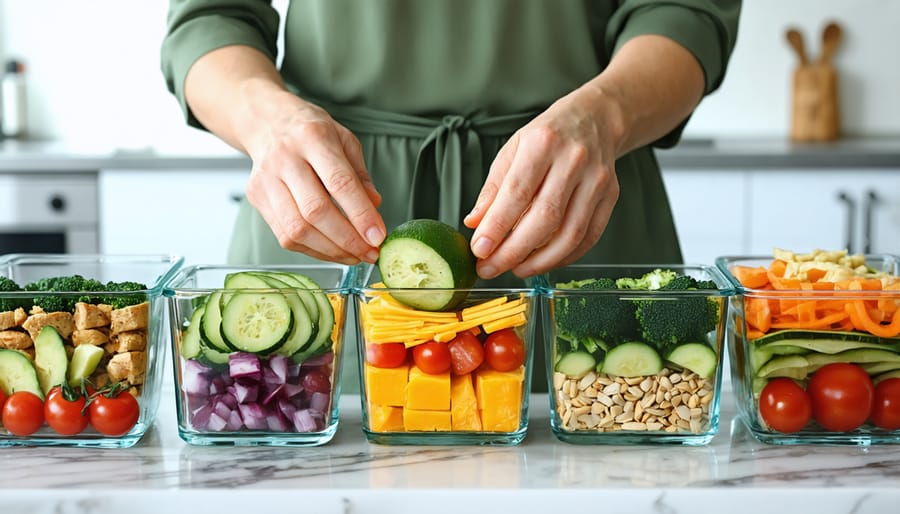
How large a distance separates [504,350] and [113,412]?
13.3 inches

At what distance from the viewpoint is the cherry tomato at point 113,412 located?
885 mm

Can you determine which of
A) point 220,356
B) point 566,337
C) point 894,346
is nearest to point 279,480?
point 220,356

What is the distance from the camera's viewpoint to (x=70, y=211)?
8.82 ft

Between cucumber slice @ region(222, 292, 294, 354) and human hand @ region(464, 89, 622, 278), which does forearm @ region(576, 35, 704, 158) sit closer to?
human hand @ region(464, 89, 622, 278)

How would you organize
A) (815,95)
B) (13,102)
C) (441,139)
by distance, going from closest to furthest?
(441,139), (815,95), (13,102)

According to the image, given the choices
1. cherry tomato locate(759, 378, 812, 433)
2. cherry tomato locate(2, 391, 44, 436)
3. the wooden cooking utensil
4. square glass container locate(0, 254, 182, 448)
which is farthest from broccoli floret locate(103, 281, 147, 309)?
the wooden cooking utensil

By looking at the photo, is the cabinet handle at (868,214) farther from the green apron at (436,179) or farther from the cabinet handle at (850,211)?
the green apron at (436,179)

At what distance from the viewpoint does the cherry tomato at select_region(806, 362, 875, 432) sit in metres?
0.89

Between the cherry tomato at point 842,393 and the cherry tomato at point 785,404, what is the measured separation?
11 mm

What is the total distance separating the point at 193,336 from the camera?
88 cm

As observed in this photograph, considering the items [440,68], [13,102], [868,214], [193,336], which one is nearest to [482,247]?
[193,336]

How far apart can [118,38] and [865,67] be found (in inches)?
92.5

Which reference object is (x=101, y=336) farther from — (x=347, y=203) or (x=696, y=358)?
(x=696, y=358)

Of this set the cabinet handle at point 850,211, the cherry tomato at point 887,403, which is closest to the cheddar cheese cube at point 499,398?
the cherry tomato at point 887,403
